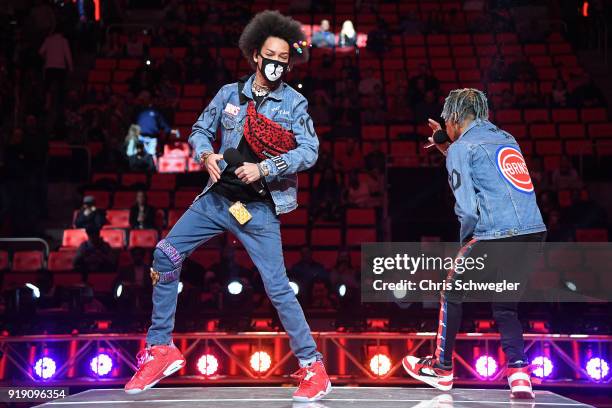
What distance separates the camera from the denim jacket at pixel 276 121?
406cm

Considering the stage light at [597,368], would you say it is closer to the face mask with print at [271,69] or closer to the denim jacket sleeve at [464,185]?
the denim jacket sleeve at [464,185]

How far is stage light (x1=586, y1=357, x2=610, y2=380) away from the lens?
22.5 ft

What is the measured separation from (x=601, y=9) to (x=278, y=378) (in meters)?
11.2

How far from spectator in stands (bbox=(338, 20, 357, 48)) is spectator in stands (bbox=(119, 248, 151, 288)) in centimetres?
717

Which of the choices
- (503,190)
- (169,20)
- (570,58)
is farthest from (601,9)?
(503,190)

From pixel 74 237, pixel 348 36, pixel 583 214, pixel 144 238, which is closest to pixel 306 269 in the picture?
pixel 144 238

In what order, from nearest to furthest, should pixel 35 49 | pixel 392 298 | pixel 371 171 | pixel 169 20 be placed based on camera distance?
pixel 392 298 → pixel 371 171 → pixel 35 49 → pixel 169 20

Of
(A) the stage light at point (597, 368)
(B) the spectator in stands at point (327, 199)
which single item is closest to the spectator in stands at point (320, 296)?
(B) the spectator in stands at point (327, 199)

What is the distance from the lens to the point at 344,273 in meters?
8.68

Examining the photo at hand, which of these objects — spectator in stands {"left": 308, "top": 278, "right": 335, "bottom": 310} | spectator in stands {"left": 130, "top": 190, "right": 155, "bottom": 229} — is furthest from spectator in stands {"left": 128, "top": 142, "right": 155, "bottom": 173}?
spectator in stands {"left": 308, "top": 278, "right": 335, "bottom": 310}

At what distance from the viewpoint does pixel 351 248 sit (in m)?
9.62

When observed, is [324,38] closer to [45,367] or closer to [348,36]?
[348,36]

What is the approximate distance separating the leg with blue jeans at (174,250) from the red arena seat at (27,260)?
19.4 ft

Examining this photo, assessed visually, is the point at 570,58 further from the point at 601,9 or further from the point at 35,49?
the point at 35,49
